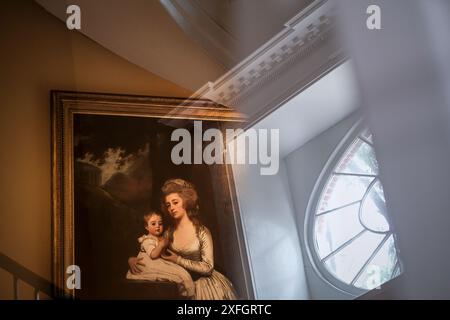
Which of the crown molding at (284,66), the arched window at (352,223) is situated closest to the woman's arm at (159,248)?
the arched window at (352,223)

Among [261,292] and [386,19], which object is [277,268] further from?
[386,19]

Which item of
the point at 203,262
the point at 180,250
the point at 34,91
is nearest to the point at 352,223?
the point at 203,262

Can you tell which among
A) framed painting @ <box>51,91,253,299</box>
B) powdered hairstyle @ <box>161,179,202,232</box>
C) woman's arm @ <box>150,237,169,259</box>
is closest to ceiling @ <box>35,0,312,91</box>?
framed painting @ <box>51,91,253,299</box>

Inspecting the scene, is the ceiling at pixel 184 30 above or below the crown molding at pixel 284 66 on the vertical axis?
above

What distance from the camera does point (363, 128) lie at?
5.66m

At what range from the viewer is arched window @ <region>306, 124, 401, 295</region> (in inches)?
209

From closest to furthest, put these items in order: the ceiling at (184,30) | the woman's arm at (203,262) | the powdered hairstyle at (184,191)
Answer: the woman's arm at (203,262)
the powdered hairstyle at (184,191)
the ceiling at (184,30)

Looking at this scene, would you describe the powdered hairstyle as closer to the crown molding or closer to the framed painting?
the framed painting

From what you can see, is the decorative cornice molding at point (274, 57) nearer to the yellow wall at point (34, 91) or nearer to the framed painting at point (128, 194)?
the framed painting at point (128, 194)

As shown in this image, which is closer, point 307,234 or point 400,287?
point 400,287

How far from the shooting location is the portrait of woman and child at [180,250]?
5.47 metres

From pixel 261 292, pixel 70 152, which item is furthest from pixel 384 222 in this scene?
pixel 70 152
